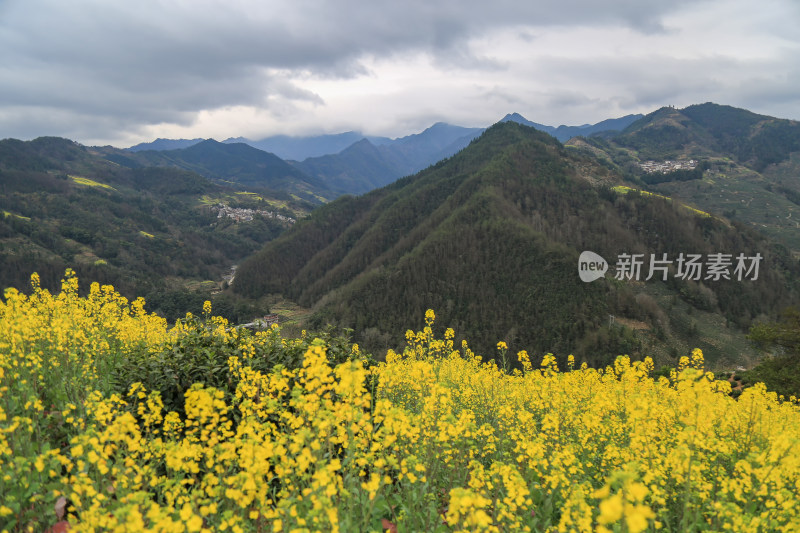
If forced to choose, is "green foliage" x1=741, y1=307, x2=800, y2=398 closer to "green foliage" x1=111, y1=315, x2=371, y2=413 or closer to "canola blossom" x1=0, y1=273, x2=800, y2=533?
"canola blossom" x1=0, y1=273, x2=800, y2=533

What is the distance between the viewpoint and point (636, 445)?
6363 mm

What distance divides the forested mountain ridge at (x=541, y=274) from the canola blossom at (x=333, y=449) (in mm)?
88702

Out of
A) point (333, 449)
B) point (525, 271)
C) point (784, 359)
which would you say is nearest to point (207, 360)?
point (333, 449)

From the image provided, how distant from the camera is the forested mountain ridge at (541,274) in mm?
97750

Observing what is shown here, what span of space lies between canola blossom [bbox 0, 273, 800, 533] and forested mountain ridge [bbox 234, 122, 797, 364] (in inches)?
3492

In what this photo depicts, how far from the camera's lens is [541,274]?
112750 mm

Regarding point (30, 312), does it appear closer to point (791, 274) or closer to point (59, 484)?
point (59, 484)

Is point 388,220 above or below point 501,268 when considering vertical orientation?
above

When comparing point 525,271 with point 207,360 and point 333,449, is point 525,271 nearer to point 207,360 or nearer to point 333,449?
point 207,360

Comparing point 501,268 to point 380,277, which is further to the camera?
point 380,277

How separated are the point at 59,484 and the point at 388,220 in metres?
188

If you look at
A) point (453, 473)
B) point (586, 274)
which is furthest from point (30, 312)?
point (586, 274)

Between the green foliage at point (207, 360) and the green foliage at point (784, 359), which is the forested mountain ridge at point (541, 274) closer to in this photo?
the green foliage at point (784, 359)

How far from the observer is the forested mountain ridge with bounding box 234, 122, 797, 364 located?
321 feet
